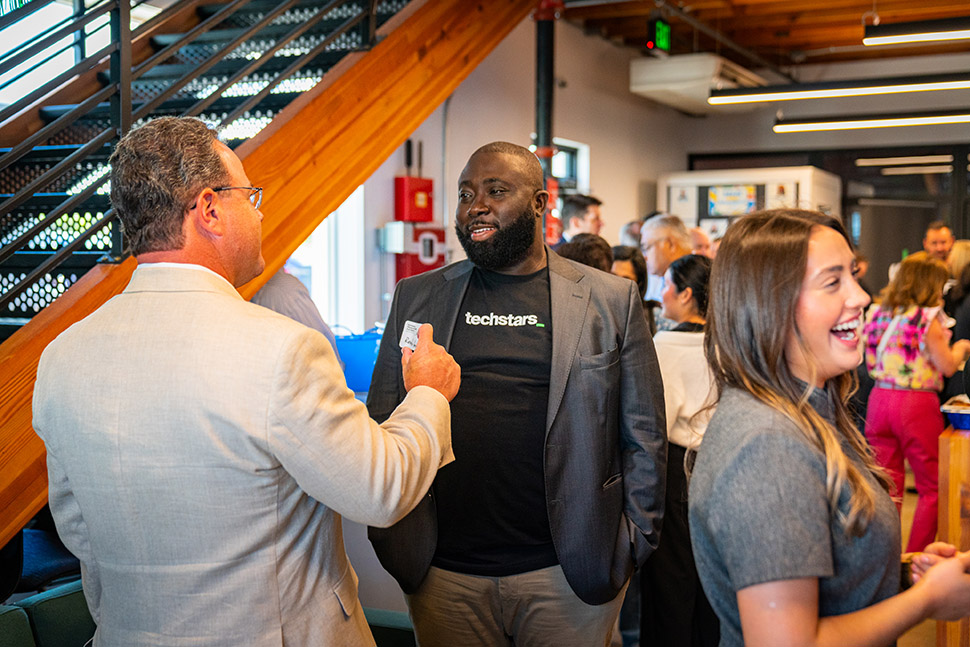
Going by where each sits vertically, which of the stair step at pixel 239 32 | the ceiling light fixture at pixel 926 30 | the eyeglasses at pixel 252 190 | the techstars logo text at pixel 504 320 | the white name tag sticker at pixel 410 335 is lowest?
the white name tag sticker at pixel 410 335

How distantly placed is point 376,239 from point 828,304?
5.05 meters

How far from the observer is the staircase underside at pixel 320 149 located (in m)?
2.10

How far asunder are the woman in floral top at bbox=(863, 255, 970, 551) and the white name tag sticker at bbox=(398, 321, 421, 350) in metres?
3.27

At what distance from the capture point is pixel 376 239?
6203 mm

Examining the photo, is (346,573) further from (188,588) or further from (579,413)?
(579,413)

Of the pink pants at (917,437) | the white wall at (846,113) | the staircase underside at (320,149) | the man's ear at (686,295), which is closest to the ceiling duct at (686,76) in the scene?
the white wall at (846,113)

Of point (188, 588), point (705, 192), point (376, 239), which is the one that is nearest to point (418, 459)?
point (188, 588)

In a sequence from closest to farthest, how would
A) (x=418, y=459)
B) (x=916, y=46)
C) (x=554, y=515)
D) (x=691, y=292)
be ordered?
1. (x=418, y=459)
2. (x=554, y=515)
3. (x=691, y=292)
4. (x=916, y=46)

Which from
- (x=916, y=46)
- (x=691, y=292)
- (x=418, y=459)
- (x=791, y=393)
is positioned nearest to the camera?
(x=791, y=393)

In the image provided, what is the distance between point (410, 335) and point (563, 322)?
1.24 feet

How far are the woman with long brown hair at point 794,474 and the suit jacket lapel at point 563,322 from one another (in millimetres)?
729

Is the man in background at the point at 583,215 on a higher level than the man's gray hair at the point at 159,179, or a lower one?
higher

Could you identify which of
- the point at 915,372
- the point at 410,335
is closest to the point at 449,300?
the point at 410,335

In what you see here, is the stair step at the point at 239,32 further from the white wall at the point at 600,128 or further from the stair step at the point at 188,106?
the white wall at the point at 600,128
